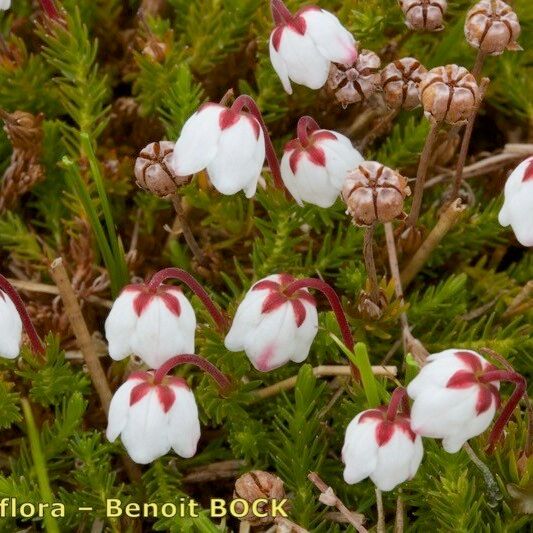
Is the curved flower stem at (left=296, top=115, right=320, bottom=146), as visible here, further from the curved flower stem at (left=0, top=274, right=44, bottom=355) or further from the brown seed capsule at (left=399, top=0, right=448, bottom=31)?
the curved flower stem at (left=0, top=274, right=44, bottom=355)

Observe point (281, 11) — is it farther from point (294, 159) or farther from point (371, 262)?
point (371, 262)

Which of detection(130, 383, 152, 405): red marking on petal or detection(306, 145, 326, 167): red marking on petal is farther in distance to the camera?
detection(306, 145, 326, 167): red marking on petal

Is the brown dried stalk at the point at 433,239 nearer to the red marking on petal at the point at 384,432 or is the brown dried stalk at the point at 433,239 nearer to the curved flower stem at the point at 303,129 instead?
the curved flower stem at the point at 303,129

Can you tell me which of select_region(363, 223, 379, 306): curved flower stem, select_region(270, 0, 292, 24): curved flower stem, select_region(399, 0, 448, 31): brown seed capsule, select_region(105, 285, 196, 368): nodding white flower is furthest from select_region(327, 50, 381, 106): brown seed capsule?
select_region(105, 285, 196, 368): nodding white flower

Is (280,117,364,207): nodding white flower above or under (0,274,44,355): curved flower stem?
above

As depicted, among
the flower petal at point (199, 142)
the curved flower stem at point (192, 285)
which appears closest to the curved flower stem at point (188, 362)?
the curved flower stem at point (192, 285)

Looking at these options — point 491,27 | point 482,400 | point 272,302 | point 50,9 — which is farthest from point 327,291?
point 50,9
